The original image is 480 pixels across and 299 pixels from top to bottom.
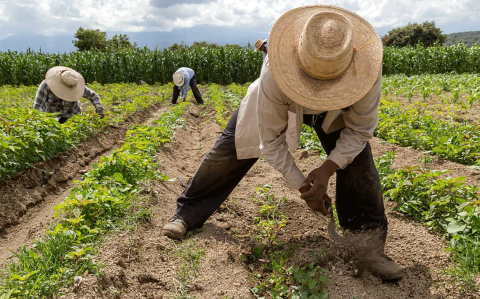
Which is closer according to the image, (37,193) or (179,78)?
(37,193)

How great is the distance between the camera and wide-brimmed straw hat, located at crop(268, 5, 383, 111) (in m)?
1.80

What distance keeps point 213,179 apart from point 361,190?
119 cm

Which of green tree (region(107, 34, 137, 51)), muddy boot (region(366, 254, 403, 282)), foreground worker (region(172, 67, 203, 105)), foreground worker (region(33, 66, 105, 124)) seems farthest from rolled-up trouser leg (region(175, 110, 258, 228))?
green tree (region(107, 34, 137, 51))

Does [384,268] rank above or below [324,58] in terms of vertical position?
below

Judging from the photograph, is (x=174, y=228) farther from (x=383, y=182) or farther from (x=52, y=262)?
(x=383, y=182)

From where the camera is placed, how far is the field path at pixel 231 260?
7.57ft

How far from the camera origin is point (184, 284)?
7.80 ft

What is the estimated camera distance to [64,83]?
5461 millimetres

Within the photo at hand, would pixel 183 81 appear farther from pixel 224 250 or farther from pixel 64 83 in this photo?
pixel 224 250

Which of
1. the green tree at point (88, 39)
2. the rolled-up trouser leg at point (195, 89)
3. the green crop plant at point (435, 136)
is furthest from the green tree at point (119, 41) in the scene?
the green crop plant at point (435, 136)

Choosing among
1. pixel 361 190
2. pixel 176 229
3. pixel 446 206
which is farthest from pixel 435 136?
pixel 176 229

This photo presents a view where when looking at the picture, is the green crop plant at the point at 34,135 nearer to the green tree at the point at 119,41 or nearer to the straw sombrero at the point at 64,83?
the straw sombrero at the point at 64,83

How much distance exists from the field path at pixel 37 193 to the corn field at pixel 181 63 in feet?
48.3

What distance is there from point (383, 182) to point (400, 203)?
1.58 feet
